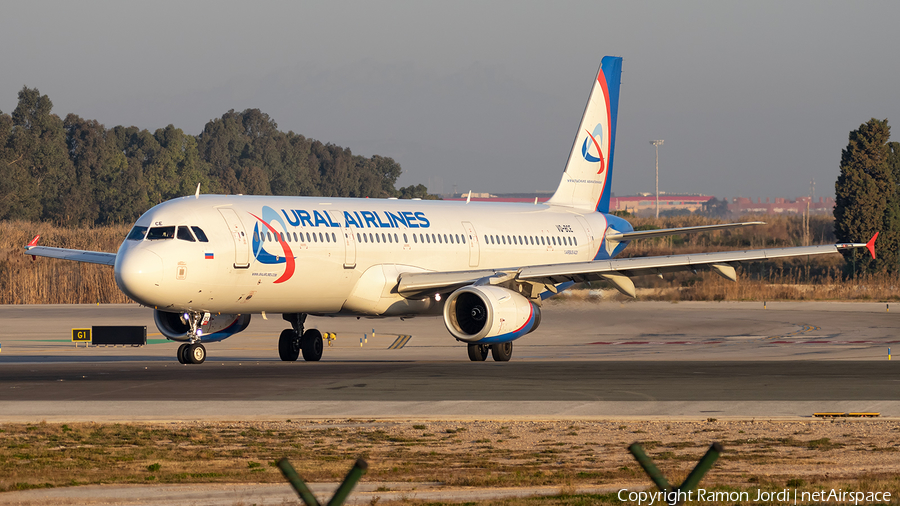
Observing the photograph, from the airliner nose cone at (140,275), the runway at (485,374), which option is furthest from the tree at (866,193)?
the airliner nose cone at (140,275)

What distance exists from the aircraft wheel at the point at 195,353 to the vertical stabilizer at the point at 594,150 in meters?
17.9

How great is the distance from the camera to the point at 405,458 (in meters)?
14.9

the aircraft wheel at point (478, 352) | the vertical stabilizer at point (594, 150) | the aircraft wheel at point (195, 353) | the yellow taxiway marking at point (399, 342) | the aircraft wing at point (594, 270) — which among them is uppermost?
the vertical stabilizer at point (594, 150)

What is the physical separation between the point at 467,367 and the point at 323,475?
1613 centimetres

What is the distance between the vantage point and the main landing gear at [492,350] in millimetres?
32812

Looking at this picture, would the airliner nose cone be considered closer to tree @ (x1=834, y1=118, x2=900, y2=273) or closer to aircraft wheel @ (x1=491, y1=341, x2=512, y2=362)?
aircraft wheel @ (x1=491, y1=341, x2=512, y2=362)

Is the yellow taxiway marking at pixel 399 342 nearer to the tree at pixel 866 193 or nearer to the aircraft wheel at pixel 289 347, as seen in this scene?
the aircraft wheel at pixel 289 347

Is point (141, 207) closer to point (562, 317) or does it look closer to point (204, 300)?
point (562, 317)

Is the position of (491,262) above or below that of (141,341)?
above

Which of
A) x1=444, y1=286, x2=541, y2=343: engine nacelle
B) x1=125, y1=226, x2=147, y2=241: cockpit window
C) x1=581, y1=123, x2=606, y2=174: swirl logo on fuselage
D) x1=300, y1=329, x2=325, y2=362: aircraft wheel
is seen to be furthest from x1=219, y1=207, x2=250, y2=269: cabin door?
x1=581, y1=123, x2=606, y2=174: swirl logo on fuselage

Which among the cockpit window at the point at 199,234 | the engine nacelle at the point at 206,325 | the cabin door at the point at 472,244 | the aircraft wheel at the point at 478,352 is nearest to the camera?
the cockpit window at the point at 199,234

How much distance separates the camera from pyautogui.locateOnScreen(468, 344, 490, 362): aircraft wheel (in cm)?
3297

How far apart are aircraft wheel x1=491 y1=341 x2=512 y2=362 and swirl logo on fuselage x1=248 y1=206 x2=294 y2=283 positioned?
6300mm

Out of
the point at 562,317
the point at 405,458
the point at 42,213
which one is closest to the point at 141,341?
the point at 562,317
